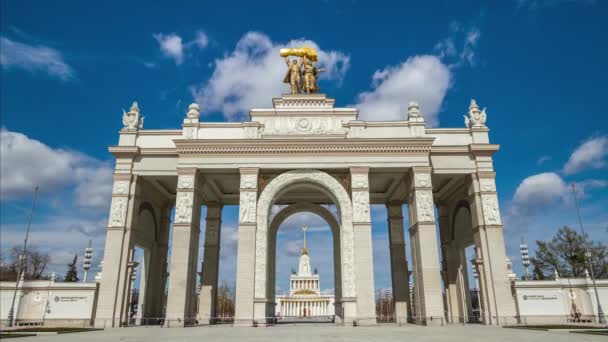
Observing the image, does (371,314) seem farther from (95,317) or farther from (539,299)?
(95,317)

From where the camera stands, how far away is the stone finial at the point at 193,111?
2691cm

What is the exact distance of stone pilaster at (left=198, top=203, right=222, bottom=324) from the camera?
92.1 feet

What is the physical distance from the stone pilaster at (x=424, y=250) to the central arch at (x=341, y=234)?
3940 millimetres

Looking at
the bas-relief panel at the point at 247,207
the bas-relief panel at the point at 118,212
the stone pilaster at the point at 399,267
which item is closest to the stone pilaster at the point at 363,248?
the bas-relief panel at the point at 247,207

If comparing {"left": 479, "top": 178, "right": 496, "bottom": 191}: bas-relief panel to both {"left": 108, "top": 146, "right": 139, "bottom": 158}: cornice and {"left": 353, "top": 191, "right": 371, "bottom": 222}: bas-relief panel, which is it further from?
{"left": 108, "top": 146, "right": 139, "bottom": 158}: cornice

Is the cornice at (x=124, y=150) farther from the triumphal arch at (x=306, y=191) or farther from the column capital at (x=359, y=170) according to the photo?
the column capital at (x=359, y=170)

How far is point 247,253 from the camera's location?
2372 cm

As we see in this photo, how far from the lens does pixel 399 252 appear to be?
2944 cm

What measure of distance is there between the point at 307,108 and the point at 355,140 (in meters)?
4.59

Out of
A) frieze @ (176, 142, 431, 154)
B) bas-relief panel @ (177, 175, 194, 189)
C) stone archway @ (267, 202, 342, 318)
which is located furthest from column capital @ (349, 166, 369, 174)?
bas-relief panel @ (177, 175, 194, 189)

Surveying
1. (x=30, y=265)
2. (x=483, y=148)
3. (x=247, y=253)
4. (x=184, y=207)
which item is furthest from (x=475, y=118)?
(x=30, y=265)

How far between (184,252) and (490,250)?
18.0m

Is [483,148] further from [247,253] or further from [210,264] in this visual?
[210,264]

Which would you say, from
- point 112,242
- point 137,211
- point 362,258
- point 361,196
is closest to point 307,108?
point 361,196
